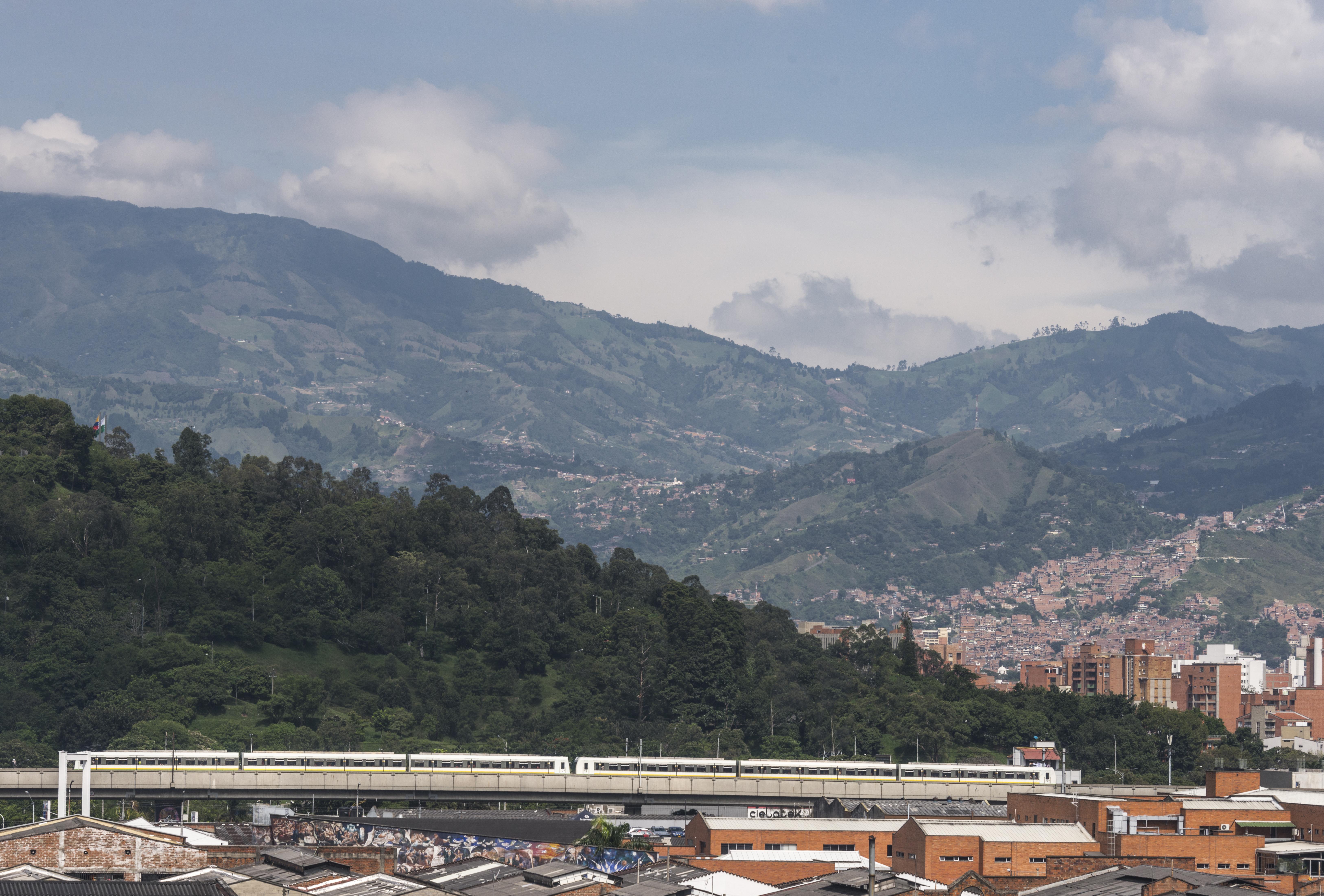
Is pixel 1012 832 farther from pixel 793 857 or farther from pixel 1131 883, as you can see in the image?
pixel 1131 883

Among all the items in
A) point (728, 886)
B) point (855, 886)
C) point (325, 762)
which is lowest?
point (325, 762)

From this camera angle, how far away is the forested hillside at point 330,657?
160 m

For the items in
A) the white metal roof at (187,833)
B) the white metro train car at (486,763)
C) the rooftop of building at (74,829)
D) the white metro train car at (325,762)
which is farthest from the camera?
the white metro train car at (486,763)

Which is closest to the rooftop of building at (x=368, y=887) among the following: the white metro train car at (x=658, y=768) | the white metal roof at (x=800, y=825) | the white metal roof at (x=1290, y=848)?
the white metal roof at (x=800, y=825)

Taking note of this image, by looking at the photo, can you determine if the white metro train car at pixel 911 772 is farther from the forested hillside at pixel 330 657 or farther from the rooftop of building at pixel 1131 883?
the rooftop of building at pixel 1131 883

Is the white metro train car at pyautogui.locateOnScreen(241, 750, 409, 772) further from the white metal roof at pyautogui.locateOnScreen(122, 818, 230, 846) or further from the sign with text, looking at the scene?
the white metal roof at pyautogui.locateOnScreen(122, 818, 230, 846)

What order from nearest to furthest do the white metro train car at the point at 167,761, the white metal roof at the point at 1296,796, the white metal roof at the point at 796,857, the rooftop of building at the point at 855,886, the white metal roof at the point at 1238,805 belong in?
the rooftop of building at the point at 855,886, the white metal roof at the point at 796,857, the white metal roof at the point at 1238,805, the white metal roof at the point at 1296,796, the white metro train car at the point at 167,761

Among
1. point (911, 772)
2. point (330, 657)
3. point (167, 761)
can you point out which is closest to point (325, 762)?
point (167, 761)

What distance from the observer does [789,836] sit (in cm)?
9812

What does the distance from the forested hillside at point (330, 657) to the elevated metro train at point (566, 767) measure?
1453cm

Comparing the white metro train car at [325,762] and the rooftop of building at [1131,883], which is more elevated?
the rooftop of building at [1131,883]

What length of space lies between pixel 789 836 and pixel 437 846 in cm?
1982

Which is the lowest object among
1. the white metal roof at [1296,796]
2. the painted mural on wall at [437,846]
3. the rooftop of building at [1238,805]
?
the painted mural on wall at [437,846]

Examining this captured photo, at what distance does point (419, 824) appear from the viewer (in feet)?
342
